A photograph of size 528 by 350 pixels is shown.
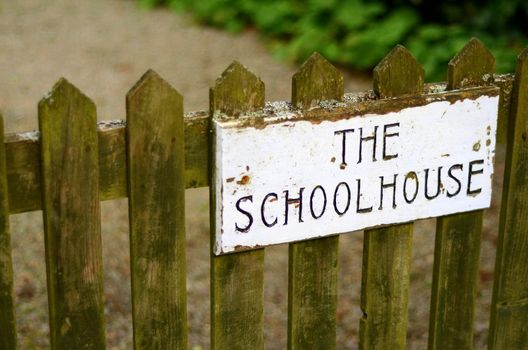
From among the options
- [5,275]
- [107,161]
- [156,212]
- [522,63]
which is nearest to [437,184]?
[522,63]

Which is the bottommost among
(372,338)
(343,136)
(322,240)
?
(372,338)

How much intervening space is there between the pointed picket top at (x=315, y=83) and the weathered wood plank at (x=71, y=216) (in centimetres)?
61

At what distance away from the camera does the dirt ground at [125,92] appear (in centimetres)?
476

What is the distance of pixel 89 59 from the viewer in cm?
938

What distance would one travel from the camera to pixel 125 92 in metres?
8.14

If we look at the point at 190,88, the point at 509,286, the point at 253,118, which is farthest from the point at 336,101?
the point at 190,88

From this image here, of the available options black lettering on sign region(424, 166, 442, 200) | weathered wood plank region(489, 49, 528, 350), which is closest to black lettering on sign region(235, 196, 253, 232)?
black lettering on sign region(424, 166, 442, 200)

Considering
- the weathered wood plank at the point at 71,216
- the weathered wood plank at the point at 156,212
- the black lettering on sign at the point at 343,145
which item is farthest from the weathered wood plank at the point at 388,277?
the weathered wood plank at the point at 71,216

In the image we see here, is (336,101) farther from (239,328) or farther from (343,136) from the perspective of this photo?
(239,328)

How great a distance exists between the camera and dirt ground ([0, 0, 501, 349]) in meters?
4.76

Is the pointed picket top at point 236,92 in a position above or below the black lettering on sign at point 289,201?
above

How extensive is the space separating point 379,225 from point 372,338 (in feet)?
1.44

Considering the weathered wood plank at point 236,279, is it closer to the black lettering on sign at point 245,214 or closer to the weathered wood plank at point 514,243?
the black lettering on sign at point 245,214

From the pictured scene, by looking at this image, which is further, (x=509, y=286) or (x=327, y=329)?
(x=509, y=286)
